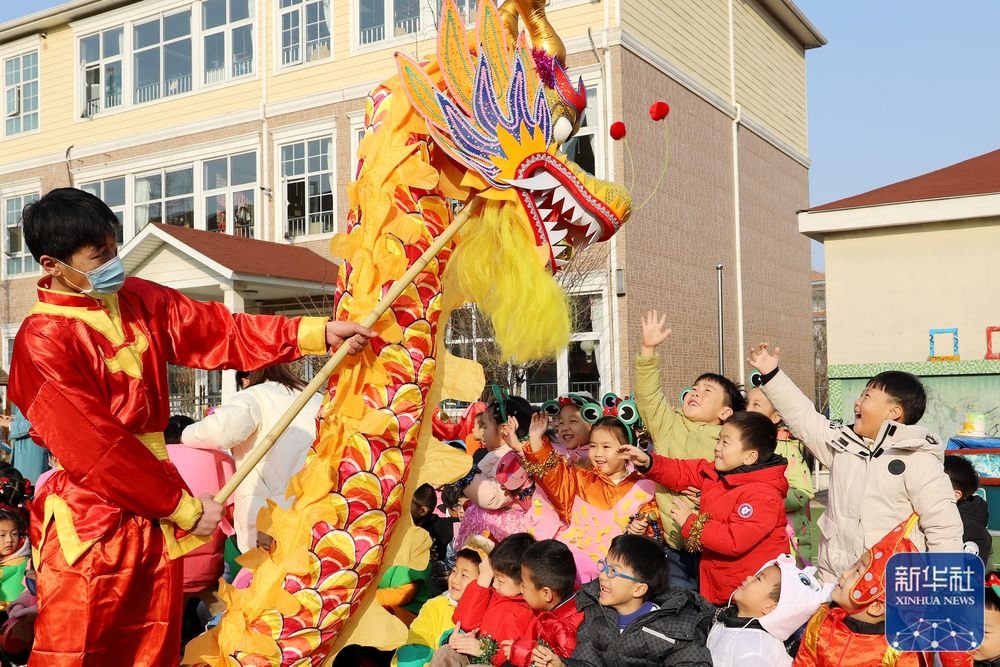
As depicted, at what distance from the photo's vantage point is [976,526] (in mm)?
4383

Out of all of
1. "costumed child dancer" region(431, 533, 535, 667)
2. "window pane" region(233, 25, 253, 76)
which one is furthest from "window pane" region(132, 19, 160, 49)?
"costumed child dancer" region(431, 533, 535, 667)

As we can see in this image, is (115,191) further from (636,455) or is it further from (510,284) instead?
(510,284)

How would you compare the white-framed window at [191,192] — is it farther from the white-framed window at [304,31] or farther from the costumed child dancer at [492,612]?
the costumed child dancer at [492,612]

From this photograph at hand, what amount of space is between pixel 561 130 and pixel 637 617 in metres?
1.64

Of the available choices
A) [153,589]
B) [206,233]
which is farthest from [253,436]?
[206,233]

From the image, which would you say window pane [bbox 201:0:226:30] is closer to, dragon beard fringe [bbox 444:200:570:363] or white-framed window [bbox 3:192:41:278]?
white-framed window [bbox 3:192:41:278]

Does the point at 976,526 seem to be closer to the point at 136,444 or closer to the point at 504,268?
the point at 504,268

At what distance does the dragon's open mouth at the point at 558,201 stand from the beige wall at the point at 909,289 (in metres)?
7.45

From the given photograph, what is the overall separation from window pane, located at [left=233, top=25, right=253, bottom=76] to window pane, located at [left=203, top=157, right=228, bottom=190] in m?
1.36

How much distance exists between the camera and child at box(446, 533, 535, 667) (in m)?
3.57

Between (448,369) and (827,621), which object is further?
(448,369)

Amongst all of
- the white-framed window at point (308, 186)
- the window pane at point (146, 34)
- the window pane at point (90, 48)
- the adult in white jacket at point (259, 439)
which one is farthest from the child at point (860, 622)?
the window pane at point (90, 48)

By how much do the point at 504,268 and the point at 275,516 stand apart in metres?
1.07

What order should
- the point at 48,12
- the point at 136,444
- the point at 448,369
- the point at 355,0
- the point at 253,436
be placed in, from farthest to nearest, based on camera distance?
the point at 48,12
the point at 355,0
the point at 253,436
the point at 448,369
the point at 136,444
